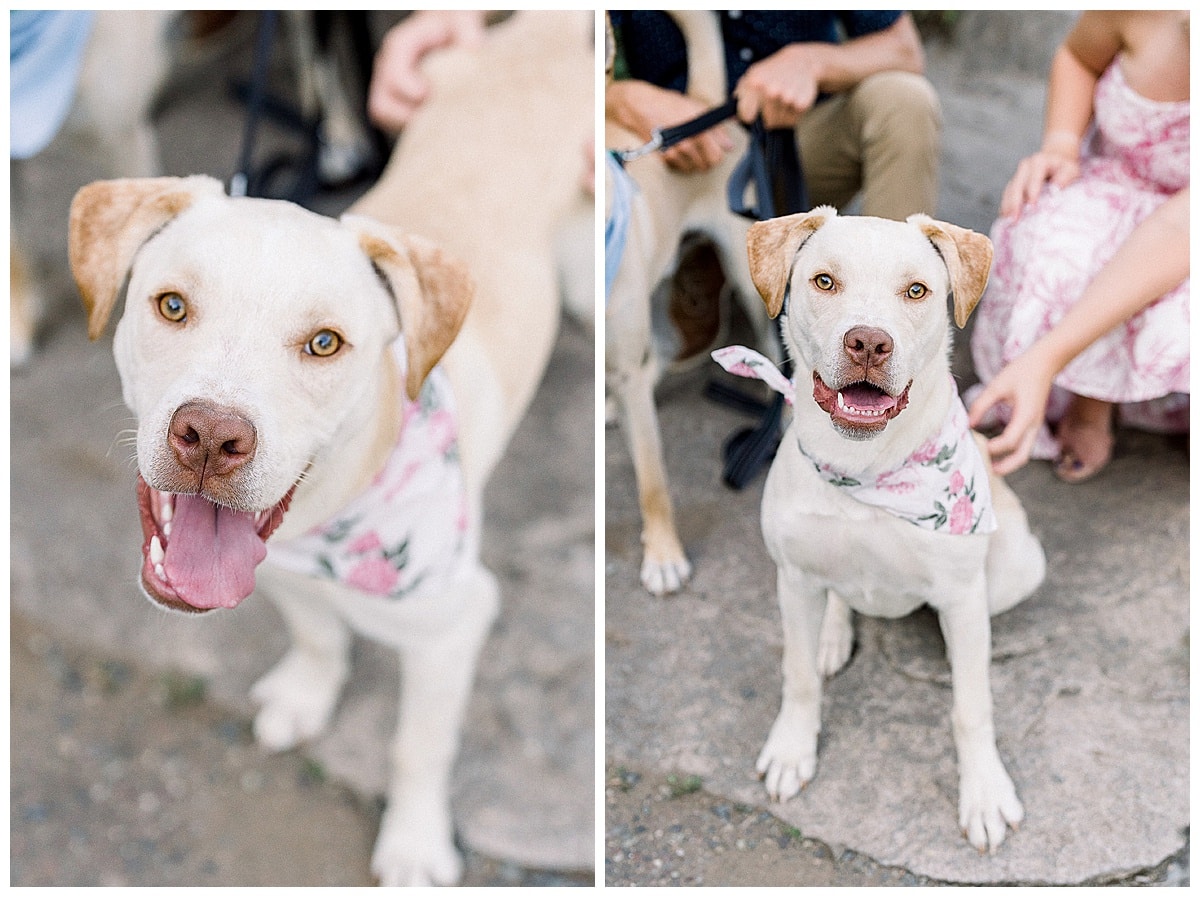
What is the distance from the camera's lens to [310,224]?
4.37 ft

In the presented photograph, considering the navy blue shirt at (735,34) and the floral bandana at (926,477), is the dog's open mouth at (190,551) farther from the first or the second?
the navy blue shirt at (735,34)

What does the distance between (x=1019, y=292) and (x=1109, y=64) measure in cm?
45

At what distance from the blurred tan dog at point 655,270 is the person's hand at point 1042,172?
434mm

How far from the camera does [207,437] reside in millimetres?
1168

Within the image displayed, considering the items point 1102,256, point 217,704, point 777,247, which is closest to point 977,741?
point 1102,256

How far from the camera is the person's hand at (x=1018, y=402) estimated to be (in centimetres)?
158

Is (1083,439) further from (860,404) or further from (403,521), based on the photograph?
(403,521)

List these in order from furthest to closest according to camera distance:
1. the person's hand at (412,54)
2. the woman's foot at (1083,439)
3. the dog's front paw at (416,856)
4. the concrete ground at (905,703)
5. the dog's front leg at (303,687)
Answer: the person's hand at (412,54) < the dog's front leg at (303,687) < the dog's front paw at (416,856) < the woman's foot at (1083,439) < the concrete ground at (905,703)

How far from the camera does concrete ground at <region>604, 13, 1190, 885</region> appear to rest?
170cm

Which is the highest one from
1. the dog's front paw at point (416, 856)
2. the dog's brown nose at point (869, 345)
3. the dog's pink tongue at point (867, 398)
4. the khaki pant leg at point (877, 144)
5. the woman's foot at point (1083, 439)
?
the khaki pant leg at point (877, 144)

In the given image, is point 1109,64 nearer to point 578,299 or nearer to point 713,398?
point 713,398

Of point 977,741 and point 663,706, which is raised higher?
point 977,741

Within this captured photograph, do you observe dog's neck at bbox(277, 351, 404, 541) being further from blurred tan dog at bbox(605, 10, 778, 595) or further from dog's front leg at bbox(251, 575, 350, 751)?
dog's front leg at bbox(251, 575, 350, 751)

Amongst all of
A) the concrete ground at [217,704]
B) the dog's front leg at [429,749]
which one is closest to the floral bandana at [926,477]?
the dog's front leg at [429,749]
